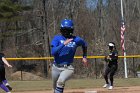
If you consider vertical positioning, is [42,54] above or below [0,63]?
below

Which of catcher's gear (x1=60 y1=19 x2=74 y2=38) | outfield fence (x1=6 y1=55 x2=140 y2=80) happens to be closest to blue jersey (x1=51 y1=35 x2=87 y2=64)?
catcher's gear (x1=60 y1=19 x2=74 y2=38)

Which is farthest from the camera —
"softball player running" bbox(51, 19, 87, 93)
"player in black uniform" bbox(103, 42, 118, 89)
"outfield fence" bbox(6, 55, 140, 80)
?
"outfield fence" bbox(6, 55, 140, 80)

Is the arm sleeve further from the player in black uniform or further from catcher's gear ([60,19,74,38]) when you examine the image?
the player in black uniform

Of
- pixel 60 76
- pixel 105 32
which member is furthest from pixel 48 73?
pixel 60 76

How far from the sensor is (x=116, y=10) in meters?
54.2

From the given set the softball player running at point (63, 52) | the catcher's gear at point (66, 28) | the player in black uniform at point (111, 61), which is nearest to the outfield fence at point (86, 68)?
the player in black uniform at point (111, 61)

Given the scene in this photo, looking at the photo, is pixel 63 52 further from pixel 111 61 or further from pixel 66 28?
pixel 111 61

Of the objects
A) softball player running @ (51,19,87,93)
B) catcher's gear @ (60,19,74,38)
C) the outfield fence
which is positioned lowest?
the outfield fence

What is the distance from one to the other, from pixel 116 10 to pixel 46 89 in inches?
1456

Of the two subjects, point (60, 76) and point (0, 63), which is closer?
point (60, 76)

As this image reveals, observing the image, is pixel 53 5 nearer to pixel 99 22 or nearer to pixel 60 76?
pixel 99 22

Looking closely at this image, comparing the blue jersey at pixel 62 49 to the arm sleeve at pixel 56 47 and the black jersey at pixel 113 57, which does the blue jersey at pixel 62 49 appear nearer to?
the arm sleeve at pixel 56 47

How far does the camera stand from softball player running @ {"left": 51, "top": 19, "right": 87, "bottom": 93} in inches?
380

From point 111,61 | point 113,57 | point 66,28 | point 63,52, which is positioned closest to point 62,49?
point 63,52
